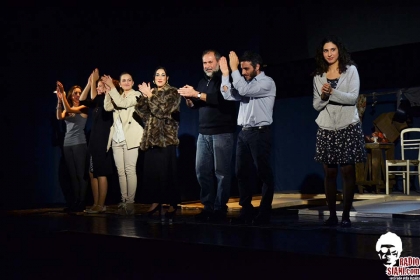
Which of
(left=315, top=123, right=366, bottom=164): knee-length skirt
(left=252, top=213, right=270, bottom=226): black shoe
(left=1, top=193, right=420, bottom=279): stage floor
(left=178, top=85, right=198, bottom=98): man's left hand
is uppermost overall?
(left=178, top=85, right=198, bottom=98): man's left hand

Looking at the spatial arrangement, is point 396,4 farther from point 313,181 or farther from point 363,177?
point 313,181

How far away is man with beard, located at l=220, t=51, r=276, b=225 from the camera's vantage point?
15.7 ft

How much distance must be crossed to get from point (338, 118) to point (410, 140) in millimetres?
3905

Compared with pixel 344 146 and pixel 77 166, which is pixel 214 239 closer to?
pixel 344 146

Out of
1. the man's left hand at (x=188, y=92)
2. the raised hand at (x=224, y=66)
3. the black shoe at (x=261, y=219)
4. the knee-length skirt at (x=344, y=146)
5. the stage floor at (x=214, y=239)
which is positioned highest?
the raised hand at (x=224, y=66)

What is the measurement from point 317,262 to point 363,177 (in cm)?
514

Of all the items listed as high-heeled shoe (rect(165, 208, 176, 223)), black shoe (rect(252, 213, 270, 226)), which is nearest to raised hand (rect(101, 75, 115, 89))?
high-heeled shoe (rect(165, 208, 176, 223))

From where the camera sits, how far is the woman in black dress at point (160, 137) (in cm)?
568

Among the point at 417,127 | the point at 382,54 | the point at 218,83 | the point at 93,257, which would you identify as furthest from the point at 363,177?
the point at 93,257

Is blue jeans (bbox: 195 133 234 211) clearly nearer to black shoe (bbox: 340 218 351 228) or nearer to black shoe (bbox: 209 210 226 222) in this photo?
black shoe (bbox: 209 210 226 222)

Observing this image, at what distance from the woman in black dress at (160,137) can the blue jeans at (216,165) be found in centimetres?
51

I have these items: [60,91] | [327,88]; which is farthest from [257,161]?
[60,91]

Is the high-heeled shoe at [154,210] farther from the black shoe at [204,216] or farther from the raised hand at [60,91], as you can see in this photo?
the raised hand at [60,91]

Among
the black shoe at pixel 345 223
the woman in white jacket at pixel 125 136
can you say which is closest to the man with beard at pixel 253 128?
the black shoe at pixel 345 223
